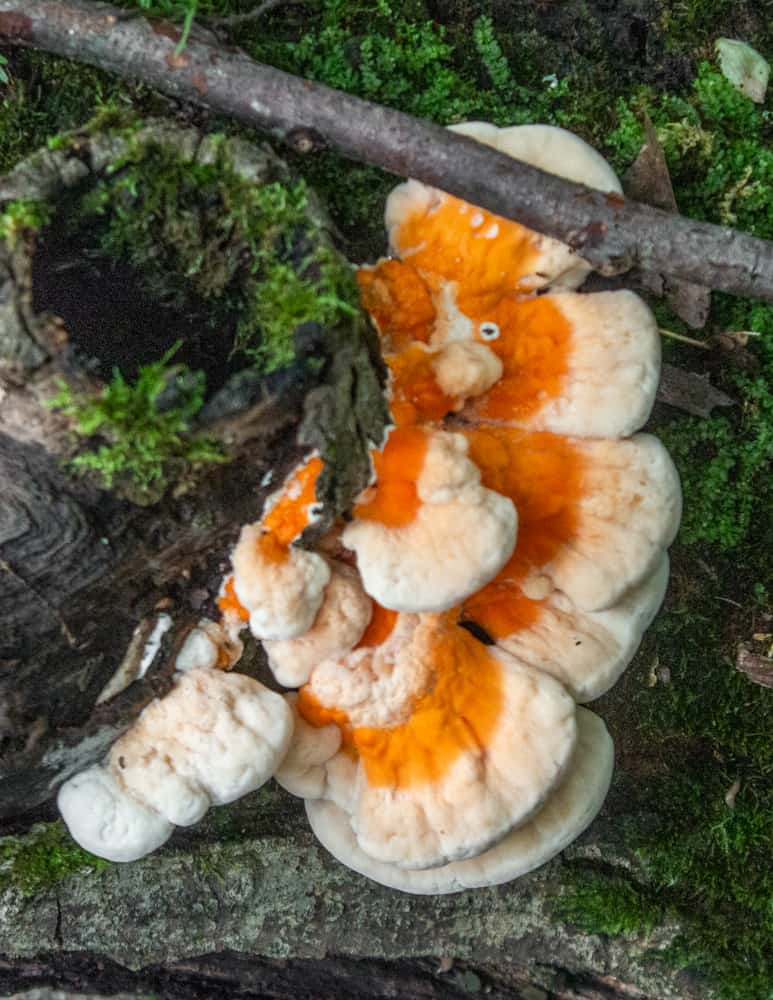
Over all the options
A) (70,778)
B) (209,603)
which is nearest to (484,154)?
(209,603)

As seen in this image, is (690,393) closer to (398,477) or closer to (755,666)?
(755,666)

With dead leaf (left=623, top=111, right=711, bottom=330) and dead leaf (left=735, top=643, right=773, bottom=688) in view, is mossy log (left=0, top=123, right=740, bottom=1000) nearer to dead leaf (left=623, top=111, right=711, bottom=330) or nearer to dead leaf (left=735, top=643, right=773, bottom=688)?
dead leaf (left=735, top=643, right=773, bottom=688)

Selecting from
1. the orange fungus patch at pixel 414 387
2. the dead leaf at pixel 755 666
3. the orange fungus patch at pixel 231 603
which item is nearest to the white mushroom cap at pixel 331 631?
the orange fungus patch at pixel 231 603

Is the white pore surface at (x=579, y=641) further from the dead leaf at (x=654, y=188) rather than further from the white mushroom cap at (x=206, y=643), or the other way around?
the dead leaf at (x=654, y=188)

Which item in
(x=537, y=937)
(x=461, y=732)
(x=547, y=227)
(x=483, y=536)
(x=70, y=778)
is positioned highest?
(x=547, y=227)

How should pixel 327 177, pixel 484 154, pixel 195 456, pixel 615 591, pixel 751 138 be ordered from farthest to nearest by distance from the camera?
1. pixel 751 138
2. pixel 327 177
3. pixel 615 591
4. pixel 484 154
5. pixel 195 456

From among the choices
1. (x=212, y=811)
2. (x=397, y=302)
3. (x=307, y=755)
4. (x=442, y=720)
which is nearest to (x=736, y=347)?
(x=397, y=302)

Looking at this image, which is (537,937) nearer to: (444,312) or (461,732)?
(461,732)
